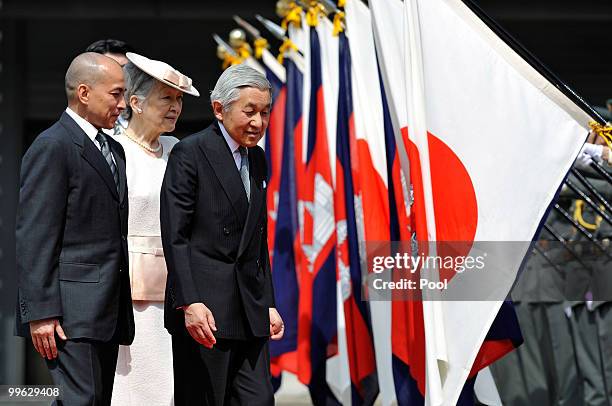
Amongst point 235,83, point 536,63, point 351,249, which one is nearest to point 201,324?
point 235,83

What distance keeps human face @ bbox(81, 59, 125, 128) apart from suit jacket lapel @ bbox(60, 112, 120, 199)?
7 centimetres

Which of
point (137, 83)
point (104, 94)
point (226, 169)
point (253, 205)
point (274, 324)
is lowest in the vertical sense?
point (274, 324)

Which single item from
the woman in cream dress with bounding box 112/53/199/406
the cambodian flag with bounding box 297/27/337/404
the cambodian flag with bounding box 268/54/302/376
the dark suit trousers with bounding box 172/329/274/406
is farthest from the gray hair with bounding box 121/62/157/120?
the cambodian flag with bounding box 268/54/302/376

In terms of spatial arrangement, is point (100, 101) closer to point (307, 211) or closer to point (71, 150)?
point (71, 150)

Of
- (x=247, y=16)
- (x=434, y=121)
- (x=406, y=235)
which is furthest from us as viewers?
(x=247, y=16)

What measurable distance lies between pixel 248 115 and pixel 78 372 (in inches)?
40.8

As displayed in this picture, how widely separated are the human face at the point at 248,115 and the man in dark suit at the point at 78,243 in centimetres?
39

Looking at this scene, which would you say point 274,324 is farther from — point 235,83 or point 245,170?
point 235,83

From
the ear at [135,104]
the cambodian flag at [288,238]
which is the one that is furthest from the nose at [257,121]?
the cambodian flag at [288,238]

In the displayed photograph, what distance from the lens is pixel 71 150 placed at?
12.2 feet

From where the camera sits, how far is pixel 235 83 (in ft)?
12.6

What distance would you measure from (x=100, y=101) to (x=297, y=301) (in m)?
3.51

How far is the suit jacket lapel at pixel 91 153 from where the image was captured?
148 inches

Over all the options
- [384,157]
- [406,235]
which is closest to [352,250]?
[384,157]
